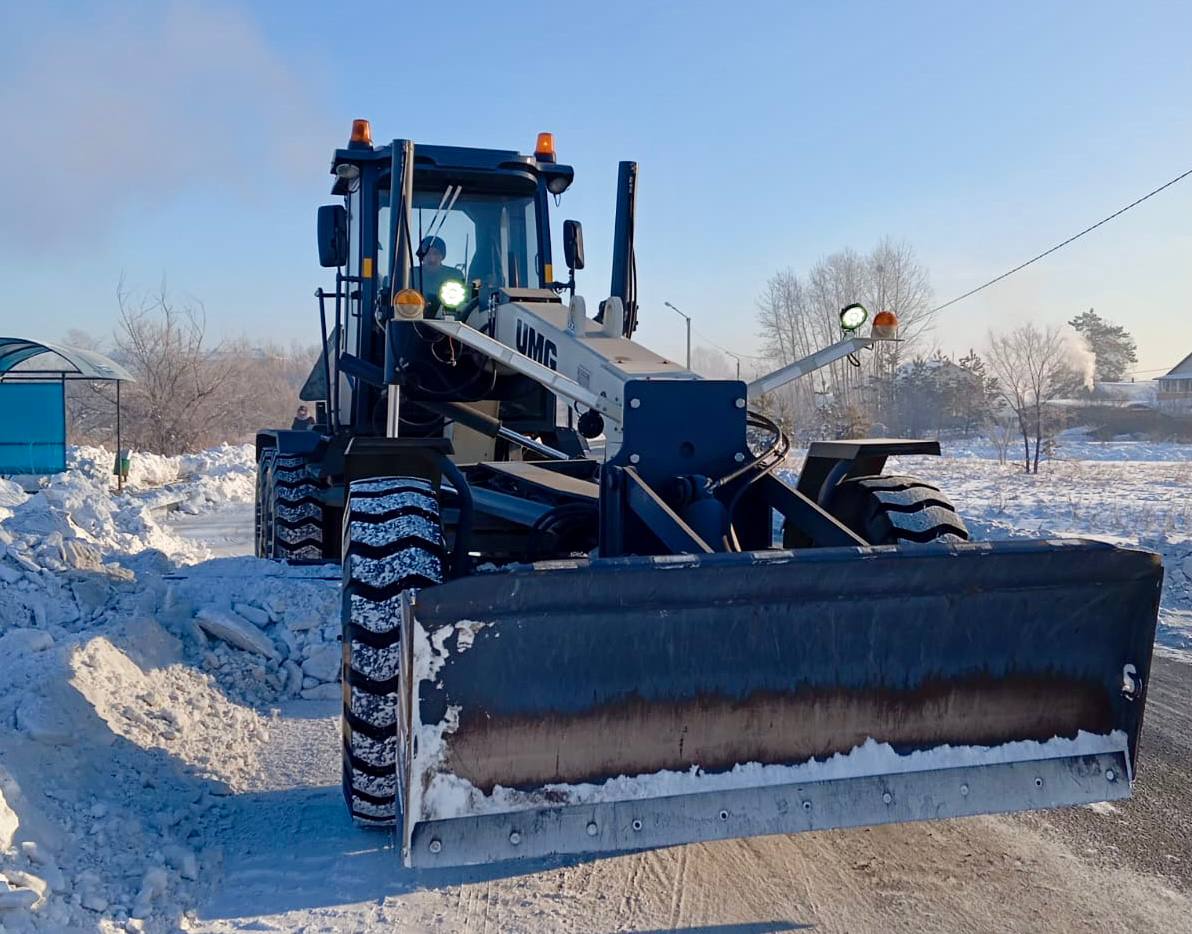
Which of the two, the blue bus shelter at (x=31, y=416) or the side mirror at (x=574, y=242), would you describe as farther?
the blue bus shelter at (x=31, y=416)

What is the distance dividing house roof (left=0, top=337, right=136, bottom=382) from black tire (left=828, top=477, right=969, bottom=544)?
18408 millimetres

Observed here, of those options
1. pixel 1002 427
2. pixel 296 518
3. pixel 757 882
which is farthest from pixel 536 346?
pixel 1002 427

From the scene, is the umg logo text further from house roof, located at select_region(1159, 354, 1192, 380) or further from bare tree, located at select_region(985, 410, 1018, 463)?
house roof, located at select_region(1159, 354, 1192, 380)

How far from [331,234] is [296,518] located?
2.19m

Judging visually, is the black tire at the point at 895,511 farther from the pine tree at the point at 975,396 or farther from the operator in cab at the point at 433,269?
the pine tree at the point at 975,396

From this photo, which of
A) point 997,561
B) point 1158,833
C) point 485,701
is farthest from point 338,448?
point 1158,833

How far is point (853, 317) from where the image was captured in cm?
523

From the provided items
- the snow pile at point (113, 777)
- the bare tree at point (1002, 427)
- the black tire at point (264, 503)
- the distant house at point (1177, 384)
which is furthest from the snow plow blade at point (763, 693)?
the distant house at point (1177, 384)

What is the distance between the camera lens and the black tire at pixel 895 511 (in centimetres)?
491

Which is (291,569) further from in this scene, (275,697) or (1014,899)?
(1014,899)

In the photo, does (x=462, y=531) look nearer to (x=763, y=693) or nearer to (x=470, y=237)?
(x=763, y=693)

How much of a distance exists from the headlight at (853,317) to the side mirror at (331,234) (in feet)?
10.9

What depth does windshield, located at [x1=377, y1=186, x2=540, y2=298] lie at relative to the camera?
6.78 metres

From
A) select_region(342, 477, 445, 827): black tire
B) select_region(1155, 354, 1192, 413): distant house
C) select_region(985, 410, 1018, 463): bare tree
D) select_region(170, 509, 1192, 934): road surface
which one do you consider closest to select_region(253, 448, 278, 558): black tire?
select_region(170, 509, 1192, 934): road surface
